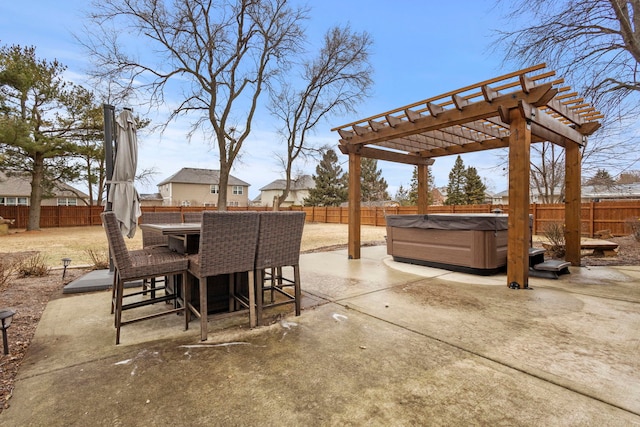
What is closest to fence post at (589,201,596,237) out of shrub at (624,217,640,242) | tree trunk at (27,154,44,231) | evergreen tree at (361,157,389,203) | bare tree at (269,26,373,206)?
shrub at (624,217,640,242)

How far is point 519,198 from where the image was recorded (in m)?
3.82

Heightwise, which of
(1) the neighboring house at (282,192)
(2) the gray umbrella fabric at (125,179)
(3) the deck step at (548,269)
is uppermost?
(1) the neighboring house at (282,192)

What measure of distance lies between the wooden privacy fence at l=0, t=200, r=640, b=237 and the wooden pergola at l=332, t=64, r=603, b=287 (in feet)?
5.52

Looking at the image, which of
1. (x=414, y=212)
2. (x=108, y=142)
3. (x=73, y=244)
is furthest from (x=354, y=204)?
(x=414, y=212)

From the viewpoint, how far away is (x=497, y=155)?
566 inches

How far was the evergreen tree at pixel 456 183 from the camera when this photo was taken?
28.2 meters

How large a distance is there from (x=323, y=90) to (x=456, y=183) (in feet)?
61.0

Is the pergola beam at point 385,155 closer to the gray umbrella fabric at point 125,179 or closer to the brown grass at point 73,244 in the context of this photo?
the brown grass at point 73,244

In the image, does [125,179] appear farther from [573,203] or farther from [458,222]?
[573,203]

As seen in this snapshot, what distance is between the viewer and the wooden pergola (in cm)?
376

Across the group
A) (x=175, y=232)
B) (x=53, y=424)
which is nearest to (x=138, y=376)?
(x=53, y=424)

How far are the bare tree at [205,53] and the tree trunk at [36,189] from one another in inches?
214

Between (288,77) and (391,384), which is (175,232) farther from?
(288,77)

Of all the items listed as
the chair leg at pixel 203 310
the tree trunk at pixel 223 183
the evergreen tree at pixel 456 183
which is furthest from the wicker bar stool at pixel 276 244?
the evergreen tree at pixel 456 183
